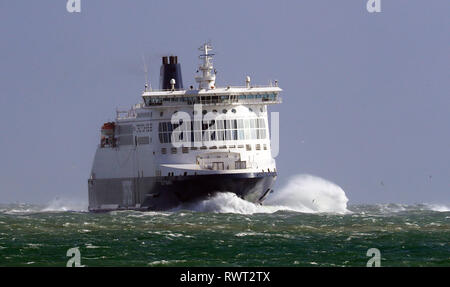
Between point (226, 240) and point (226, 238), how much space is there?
3.79 ft

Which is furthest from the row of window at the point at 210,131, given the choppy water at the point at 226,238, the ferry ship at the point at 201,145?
the choppy water at the point at 226,238

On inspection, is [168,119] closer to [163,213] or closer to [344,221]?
[163,213]

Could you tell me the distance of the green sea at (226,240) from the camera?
4978 cm

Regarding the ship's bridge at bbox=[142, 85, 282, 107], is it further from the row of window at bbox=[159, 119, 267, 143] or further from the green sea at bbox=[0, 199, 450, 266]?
the green sea at bbox=[0, 199, 450, 266]

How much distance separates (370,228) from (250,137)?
2103 centimetres

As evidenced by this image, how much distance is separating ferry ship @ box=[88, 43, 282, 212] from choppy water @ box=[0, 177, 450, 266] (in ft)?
4.77

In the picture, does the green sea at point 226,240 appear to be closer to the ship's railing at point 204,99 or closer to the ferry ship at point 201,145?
the ferry ship at point 201,145

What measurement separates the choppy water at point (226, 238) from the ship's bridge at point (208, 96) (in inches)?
285

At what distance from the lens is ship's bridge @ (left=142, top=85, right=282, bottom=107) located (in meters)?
85.9

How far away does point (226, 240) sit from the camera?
5828 centimetres

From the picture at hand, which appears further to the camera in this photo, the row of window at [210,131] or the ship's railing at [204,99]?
the ship's railing at [204,99]

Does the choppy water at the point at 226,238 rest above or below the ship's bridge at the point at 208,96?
below

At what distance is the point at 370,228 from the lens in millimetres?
66812
